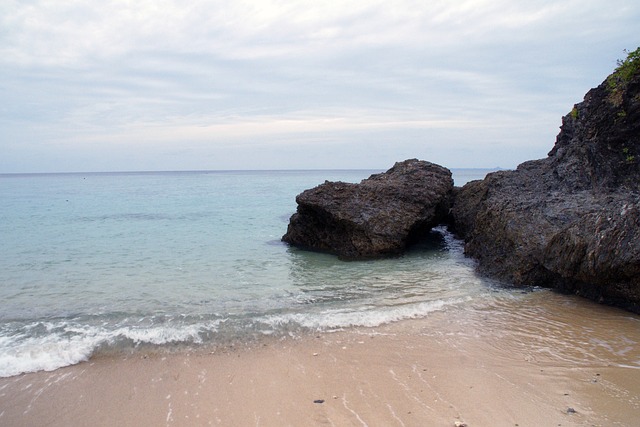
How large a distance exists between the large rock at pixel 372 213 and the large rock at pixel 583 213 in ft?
5.93

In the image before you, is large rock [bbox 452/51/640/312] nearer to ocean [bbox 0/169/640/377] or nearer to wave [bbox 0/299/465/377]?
ocean [bbox 0/169/640/377]

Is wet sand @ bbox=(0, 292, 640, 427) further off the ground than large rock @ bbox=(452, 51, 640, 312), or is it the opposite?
large rock @ bbox=(452, 51, 640, 312)

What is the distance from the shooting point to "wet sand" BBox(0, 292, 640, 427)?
4.51m

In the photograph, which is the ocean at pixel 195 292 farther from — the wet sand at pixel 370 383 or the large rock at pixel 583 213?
the large rock at pixel 583 213

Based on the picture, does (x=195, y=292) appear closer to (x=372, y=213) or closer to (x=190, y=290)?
(x=190, y=290)

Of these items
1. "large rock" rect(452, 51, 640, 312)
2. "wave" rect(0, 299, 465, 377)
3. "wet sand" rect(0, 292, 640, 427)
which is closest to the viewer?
"wet sand" rect(0, 292, 640, 427)

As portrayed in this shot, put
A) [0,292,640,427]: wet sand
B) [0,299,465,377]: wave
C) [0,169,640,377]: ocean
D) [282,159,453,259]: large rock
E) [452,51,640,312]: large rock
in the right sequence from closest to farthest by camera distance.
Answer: [0,292,640,427]: wet sand, [0,299,465,377]: wave, [0,169,640,377]: ocean, [452,51,640,312]: large rock, [282,159,453,259]: large rock

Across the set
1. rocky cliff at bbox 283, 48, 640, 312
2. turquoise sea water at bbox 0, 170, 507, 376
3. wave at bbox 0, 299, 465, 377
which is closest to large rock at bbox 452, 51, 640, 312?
rocky cliff at bbox 283, 48, 640, 312

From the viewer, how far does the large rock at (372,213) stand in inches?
→ 486

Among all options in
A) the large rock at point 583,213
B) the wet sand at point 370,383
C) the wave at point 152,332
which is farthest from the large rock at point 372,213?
the wet sand at point 370,383

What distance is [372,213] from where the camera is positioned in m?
12.6

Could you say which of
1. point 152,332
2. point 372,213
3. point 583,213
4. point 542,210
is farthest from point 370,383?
point 372,213

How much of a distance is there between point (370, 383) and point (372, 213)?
7.77m

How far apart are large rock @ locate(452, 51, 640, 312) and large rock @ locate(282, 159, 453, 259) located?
1.81 m
